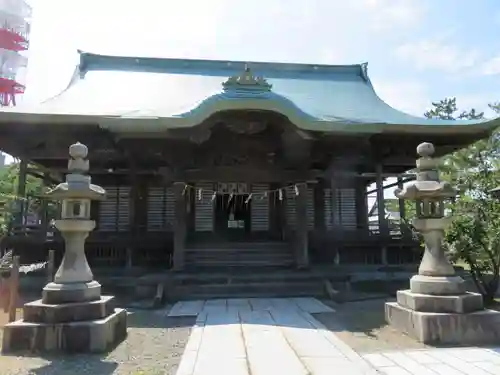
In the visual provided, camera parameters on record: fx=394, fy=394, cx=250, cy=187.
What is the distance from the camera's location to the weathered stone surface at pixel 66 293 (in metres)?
5.04

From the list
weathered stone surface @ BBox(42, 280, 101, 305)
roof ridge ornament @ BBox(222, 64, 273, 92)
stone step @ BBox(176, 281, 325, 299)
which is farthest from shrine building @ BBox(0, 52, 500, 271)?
weathered stone surface @ BBox(42, 280, 101, 305)

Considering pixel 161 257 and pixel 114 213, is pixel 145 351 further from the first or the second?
pixel 114 213

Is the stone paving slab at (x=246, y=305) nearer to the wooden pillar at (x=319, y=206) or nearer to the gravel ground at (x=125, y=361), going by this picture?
the gravel ground at (x=125, y=361)

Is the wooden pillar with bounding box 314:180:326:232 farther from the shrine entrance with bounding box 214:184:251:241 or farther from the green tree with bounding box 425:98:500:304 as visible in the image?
the green tree with bounding box 425:98:500:304

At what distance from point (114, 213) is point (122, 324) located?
7.81 metres

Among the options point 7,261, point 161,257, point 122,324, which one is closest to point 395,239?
point 161,257

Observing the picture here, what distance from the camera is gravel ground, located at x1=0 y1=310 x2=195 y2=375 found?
4.20 metres

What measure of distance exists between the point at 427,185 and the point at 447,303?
65.4 inches

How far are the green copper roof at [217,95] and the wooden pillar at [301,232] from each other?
6.50 feet

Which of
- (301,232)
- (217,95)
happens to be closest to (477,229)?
(301,232)

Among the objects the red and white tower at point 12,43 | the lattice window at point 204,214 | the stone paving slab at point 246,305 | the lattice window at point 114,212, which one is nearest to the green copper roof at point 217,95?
the lattice window at point 114,212

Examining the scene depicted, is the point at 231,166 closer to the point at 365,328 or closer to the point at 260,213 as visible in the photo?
the point at 260,213

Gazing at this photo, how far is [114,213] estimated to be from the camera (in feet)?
42.7

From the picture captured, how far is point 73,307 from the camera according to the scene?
16.3 ft
